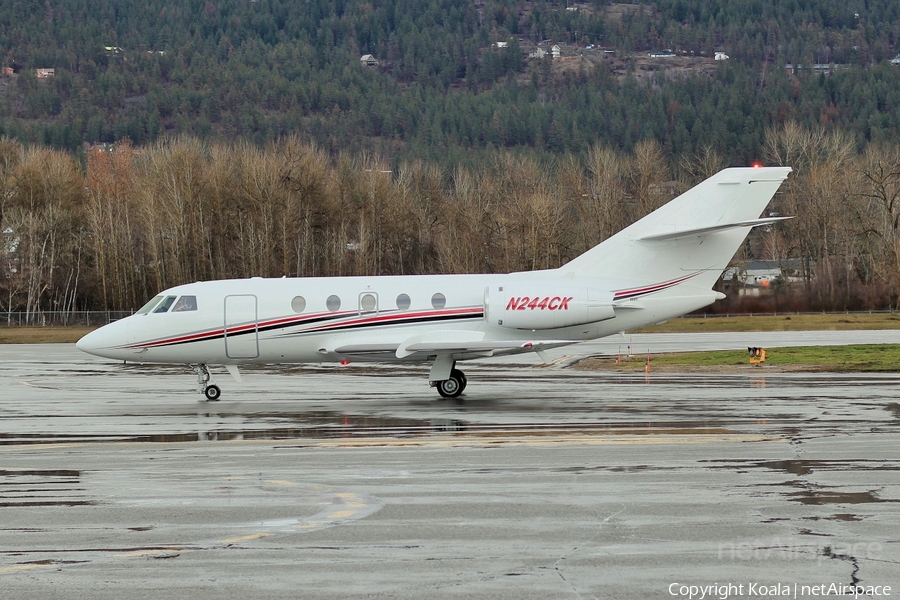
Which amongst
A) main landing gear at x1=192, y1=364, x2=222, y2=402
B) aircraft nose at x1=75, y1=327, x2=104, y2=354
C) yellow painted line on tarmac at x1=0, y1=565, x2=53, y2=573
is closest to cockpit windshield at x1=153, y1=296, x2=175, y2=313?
aircraft nose at x1=75, y1=327, x2=104, y2=354

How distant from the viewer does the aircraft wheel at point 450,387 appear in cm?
2452

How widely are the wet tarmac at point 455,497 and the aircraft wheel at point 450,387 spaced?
2.34 feet

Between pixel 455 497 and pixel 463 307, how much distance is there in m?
11.9

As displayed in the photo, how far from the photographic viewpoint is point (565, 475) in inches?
540

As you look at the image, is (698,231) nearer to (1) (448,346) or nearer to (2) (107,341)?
(1) (448,346)

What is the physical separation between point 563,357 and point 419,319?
621 inches

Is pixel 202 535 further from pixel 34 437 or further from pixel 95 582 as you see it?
pixel 34 437

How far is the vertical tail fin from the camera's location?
2392cm

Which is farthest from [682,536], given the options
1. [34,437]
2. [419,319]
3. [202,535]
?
[419,319]

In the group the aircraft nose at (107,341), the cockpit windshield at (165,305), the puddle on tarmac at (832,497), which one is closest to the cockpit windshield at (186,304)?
the cockpit windshield at (165,305)

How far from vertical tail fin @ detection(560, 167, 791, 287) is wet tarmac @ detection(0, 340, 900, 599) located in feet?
9.49

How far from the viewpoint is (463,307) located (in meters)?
24.1

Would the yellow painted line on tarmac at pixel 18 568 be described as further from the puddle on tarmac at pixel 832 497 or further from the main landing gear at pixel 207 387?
the main landing gear at pixel 207 387

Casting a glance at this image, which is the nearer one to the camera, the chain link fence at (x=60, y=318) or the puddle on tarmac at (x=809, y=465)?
the puddle on tarmac at (x=809, y=465)
